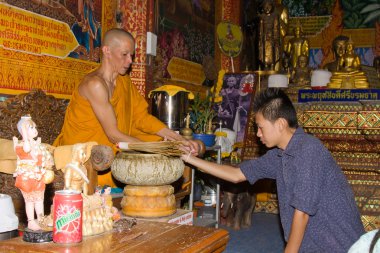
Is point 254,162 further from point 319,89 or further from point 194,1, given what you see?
point 194,1

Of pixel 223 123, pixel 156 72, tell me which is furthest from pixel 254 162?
pixel 223 123

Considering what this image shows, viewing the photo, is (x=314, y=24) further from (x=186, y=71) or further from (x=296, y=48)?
(x=186, y=71)

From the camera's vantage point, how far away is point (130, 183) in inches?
99.0

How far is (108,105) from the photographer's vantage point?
3.60 m

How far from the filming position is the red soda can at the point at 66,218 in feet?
5.36

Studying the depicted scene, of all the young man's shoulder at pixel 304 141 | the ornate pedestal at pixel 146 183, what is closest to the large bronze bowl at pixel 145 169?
the ornate pedestal at pixel 146 183

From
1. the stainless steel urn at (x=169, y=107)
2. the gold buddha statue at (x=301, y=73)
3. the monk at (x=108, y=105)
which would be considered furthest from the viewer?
the gold buddha statue at (x=301, y=73)

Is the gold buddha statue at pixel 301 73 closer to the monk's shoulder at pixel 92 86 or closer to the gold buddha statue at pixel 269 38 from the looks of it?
the gold buddha statue at pixel 269 38

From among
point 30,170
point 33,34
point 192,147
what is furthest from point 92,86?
point 30,170

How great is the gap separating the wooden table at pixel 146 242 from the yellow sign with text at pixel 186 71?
4003mm

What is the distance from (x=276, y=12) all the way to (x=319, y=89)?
2293 mm

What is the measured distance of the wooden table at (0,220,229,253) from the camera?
162 centimetres

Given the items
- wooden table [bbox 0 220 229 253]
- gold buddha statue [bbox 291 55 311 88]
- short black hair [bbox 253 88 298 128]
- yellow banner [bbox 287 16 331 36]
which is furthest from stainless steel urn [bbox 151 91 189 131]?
yellow banner [bbox 287 16 331 36]

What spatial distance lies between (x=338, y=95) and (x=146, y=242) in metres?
4.54
